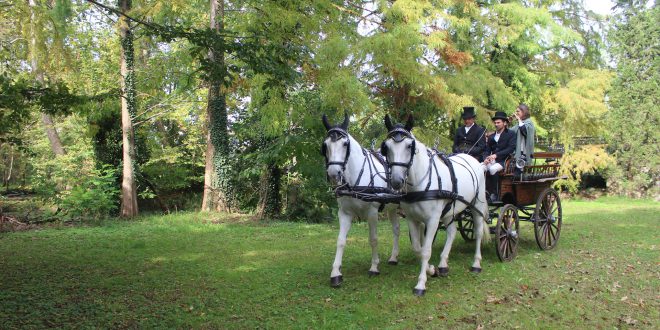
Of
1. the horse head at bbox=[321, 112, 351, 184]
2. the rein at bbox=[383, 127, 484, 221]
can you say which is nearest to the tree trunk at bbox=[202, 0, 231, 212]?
the rein at bbox=[383, 127, 484, 221]

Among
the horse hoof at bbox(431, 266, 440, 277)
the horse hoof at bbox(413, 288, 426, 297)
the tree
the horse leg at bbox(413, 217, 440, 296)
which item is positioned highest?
the tree

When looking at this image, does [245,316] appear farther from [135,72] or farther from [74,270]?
[135,72]

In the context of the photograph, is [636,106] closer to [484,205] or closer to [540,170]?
[540,170]

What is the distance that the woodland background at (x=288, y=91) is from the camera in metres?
11.0

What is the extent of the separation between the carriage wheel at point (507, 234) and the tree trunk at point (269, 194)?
7.29 meters

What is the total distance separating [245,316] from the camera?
4801 millimetres

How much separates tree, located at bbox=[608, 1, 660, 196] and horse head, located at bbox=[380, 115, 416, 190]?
19.3 metres

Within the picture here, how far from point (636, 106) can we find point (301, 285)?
67.8ft

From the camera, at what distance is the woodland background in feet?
36.1

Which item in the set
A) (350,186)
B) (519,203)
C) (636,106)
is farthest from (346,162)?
(636,106)

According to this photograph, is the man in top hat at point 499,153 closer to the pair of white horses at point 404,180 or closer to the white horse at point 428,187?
the white horse at point 428,187

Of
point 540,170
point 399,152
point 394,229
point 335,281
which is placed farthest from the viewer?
point 540,170

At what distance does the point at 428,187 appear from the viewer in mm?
5609

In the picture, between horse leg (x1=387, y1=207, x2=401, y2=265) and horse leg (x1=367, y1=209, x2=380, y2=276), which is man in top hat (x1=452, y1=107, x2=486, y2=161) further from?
horse leg (x1=367, y1=209, x2=380, y2=276)
